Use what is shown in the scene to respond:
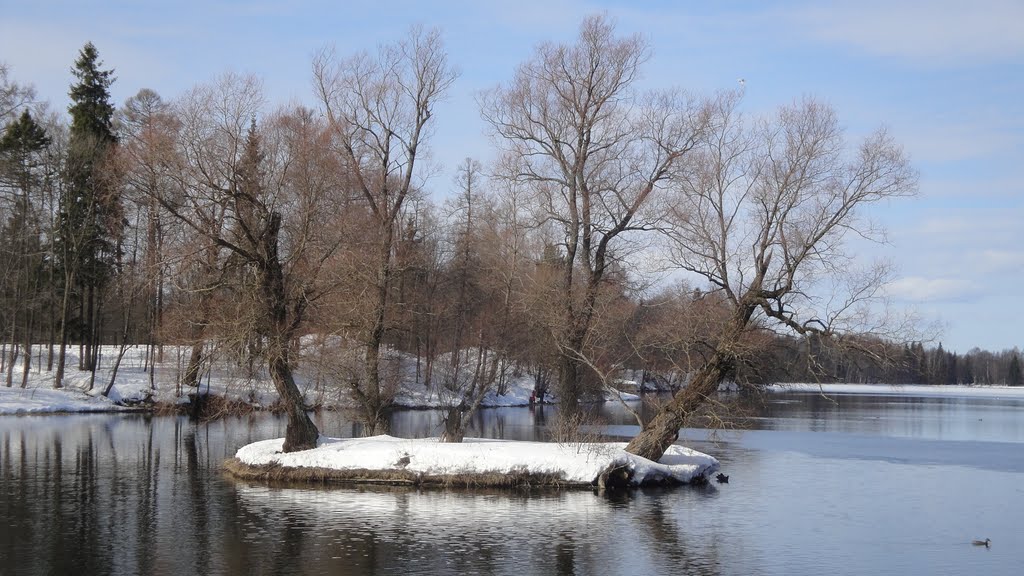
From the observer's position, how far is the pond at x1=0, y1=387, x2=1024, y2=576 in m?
16.8

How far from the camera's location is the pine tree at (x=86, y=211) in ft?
151

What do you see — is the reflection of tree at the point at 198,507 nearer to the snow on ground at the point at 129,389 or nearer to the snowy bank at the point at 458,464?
the snowy bank at the point at 458,464

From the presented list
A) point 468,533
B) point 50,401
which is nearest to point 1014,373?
point 50,401

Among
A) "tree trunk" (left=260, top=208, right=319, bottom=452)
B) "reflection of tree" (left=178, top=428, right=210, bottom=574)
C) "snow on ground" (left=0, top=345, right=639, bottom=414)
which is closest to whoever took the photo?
"reflection of tree" (left=178, top=428, right=210, bottom=574)

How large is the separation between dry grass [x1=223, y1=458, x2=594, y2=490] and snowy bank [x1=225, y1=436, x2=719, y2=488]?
27mm

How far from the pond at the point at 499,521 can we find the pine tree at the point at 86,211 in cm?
1514

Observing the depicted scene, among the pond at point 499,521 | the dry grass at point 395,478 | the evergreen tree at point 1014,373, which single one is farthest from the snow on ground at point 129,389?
the evergreen tree at point 1014,373

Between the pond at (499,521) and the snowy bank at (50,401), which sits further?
the snowy bank at (50,401)

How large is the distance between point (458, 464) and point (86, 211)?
107 ft

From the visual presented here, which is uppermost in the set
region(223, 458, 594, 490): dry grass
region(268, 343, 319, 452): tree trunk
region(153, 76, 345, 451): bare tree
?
region(153, 76, 345, 451): bare tree

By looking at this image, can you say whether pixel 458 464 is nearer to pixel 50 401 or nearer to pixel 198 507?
pixel 198 507

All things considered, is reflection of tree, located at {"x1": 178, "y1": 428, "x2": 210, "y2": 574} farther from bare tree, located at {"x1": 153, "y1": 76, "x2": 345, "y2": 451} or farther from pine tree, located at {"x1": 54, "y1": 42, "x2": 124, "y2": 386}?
pine tree, located at {"x1": 54, "y1": 42, "x2": 124, "y2": 386}

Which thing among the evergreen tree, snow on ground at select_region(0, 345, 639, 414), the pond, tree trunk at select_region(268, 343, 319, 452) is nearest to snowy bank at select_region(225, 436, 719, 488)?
tree trunk at select_region(268, 343, 319, 452)

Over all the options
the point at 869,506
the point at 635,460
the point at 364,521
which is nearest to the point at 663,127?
the point at 635,460
